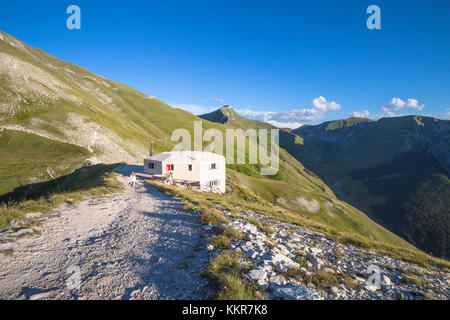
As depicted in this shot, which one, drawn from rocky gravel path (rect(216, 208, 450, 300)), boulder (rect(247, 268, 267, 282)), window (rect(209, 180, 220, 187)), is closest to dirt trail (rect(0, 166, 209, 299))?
boulder (rect(247, 268, 267, 282))

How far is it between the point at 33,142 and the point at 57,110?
20.4 meters

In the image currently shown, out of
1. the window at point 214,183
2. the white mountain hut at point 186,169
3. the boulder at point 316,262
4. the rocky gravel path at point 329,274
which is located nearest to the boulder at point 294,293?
the rocky gravel path at point 329,274

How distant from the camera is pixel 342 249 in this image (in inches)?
503

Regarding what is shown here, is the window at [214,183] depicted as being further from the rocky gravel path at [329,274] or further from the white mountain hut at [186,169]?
the rocky gravel path at [329,274]

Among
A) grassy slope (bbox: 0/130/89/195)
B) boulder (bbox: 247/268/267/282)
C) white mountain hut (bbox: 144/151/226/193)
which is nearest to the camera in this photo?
boulder (bbox: 247/268/267/282)

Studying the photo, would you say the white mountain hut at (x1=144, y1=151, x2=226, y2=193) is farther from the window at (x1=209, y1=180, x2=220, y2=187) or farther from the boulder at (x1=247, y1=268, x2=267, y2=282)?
the boulder at (x1=247, y1=268, x2=267, y2=282)

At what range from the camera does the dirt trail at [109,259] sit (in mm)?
6316

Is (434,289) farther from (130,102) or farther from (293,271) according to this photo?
(130,102)

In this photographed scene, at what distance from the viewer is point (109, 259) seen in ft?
26.9

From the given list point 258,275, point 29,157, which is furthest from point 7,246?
point 29,157

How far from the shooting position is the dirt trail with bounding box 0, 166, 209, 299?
6.32 metres

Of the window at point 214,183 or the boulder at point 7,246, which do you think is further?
the window at point 214,183

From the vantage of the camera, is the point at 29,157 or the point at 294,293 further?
the point at 29,157

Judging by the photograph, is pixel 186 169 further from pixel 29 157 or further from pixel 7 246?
pixel 29 157
